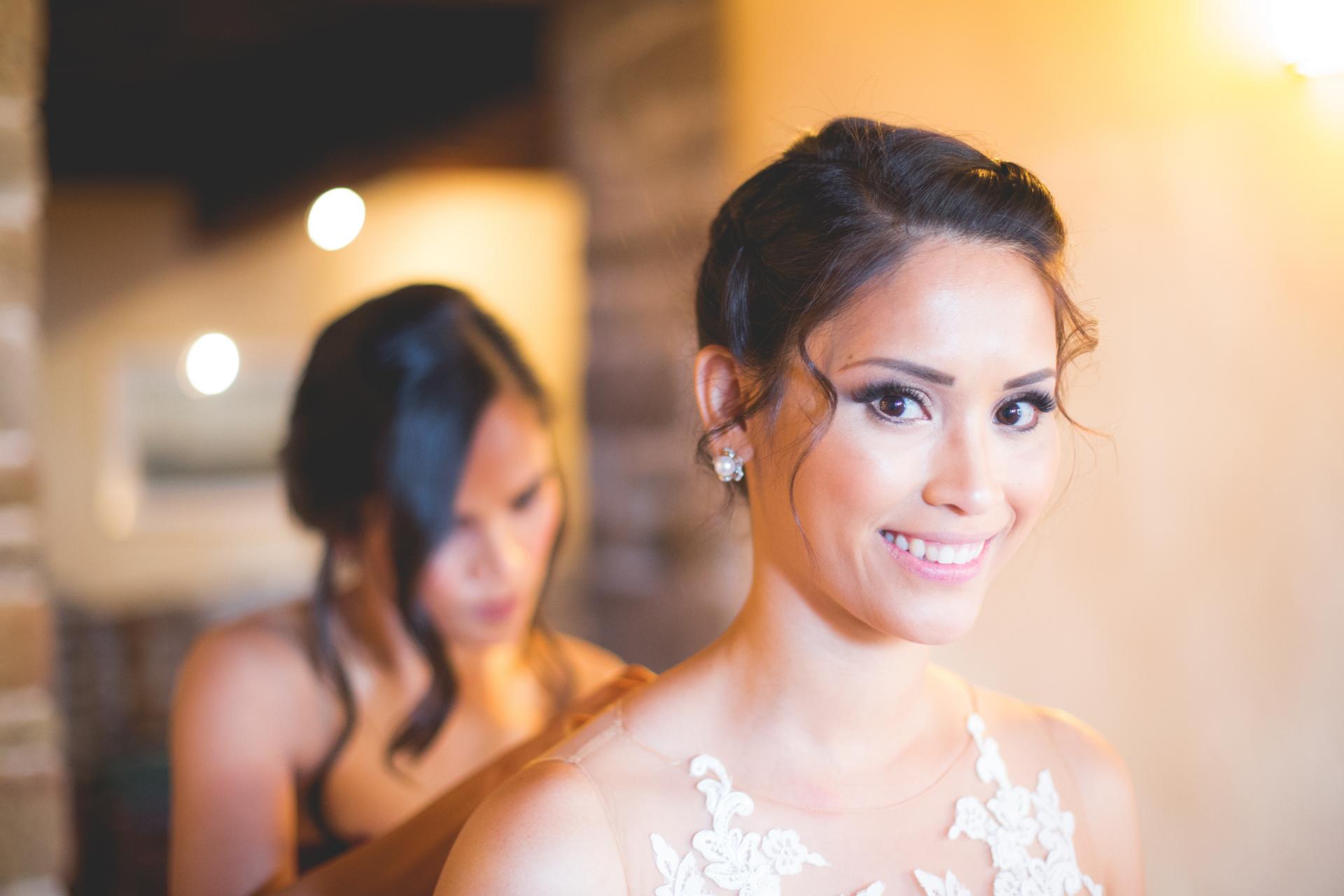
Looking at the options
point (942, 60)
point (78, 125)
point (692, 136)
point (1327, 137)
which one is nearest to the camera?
point (1327, 137)

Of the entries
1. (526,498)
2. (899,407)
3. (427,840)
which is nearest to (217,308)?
(526,498)

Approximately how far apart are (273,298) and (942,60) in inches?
214

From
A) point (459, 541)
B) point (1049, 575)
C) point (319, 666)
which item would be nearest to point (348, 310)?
point (459, 541)

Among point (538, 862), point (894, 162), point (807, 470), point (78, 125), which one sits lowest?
point (538, 862)

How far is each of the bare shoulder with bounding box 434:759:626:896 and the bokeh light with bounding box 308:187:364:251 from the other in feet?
5.51

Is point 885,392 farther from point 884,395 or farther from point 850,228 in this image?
point 850,228

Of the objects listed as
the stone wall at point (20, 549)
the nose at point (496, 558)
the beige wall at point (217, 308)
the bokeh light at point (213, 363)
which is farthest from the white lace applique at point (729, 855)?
the beige wall at point (217, 308)

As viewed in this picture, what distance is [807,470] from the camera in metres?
1.01

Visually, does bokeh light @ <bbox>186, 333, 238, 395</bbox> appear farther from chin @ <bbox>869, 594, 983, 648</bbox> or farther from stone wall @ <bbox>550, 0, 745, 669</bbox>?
chin @ <bbox>869, 594, 983, 648</bbox>

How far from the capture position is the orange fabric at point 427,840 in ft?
3.96

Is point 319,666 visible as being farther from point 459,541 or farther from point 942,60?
point 942,60

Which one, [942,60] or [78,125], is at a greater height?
[78,125]

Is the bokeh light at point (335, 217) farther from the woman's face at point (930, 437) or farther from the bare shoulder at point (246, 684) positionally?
the woman's face at point (930, 437)

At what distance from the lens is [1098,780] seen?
1216mm
